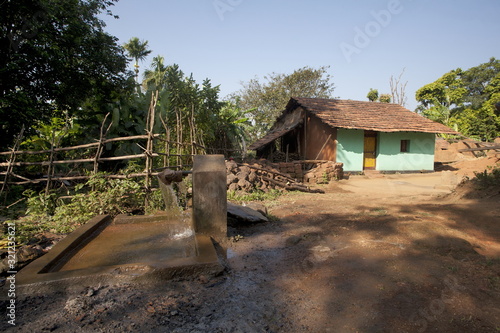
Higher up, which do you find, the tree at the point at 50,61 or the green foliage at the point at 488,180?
the tree at the point at 50,61

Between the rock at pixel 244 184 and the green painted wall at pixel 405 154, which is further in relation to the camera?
the green painted wall at pixel 405 154

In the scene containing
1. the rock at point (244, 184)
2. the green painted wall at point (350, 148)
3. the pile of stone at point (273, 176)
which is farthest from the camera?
the green painted wall at point (350, 148)

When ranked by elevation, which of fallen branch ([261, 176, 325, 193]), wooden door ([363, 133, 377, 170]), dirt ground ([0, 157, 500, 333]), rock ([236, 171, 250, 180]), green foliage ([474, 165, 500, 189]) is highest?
wooden door ([363, 133, 377, 170])

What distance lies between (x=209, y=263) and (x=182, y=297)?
470 millimetres

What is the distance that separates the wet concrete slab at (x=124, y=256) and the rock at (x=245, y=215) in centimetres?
80

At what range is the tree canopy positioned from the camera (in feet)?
76.9

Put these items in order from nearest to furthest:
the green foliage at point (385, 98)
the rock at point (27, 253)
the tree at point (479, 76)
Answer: the rock at point (27, 253) → the green foliage at point (385, 98) → the tree at point (479, 76)

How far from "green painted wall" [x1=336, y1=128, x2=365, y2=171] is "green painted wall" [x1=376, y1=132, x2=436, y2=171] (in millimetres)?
1207

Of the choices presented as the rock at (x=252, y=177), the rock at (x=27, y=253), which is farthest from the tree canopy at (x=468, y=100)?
the rock at (x=27, y=253)

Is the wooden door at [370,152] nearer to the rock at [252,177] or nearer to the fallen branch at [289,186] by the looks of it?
the fallen branch at [289,186]

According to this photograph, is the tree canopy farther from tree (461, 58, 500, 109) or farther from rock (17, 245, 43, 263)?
rock (17, 245, 43, 263)

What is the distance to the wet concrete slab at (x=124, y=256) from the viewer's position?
9.13 ft

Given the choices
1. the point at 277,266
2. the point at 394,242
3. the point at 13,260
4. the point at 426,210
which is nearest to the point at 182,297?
the point at 277,266

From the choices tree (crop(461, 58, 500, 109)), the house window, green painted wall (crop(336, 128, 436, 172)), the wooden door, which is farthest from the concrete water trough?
tree (crop(461, 58, 500, 109))
